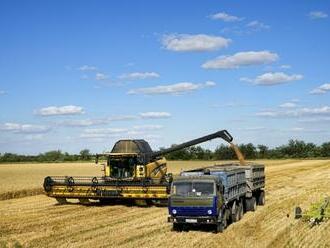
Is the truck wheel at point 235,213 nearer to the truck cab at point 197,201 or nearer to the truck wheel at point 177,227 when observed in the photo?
the truck cab at point 197,201

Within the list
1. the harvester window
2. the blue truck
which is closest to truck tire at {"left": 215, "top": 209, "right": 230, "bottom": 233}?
the blue truck

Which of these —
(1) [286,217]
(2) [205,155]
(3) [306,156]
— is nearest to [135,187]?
(1) [286,217]

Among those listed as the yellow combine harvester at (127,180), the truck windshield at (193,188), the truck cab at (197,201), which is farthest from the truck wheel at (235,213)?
the yellow combine harvester at (127,180)

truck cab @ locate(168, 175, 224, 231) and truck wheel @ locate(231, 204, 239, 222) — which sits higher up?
truck cab @ locate(168, 175, 224, 231)

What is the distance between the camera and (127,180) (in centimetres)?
2900

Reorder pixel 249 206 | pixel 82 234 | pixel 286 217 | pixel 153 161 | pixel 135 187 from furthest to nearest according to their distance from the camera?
1. pixel 153 161
2. pixel 135 187
3. pixel 249 206
4. pixel 286 217
5. pixel 82 234

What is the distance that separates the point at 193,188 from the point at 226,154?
4716 inches

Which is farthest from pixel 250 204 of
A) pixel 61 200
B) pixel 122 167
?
pixel 61 200

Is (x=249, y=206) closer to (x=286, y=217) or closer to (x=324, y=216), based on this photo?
(x=286, y=217)

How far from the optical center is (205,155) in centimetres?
14350

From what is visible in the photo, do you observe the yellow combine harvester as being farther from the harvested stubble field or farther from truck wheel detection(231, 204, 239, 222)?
truck wheel detection(231, 204, 239, 222)

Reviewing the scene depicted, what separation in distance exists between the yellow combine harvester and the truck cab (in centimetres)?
731

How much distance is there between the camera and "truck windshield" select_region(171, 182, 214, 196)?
19.2 meters

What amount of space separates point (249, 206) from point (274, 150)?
424 ft
